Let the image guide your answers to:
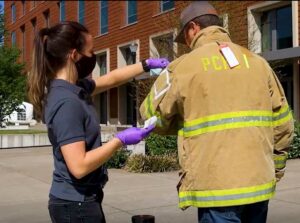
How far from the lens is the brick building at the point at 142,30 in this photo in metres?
19.6

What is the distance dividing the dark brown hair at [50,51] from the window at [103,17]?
36.4 m

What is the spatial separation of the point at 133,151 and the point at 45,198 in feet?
12.9

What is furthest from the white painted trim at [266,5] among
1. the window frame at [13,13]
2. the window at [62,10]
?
the window frame at [13,13]

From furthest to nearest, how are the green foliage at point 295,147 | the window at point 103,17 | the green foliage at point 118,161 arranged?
the window at point 103,17
the green foliage at point 295,147
the green foliage at point 118,161

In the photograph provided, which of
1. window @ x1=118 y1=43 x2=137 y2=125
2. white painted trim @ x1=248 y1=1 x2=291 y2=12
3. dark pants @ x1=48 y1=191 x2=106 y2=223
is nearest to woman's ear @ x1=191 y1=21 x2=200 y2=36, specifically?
dark pants @ x1=48 y1=191 x2=106 y2=223

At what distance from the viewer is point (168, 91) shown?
2.54 meters

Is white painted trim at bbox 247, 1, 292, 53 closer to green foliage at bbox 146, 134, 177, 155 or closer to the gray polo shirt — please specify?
green foliage at bbox 146, 134, 177, 155

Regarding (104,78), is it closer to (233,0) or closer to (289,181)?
(289,181)

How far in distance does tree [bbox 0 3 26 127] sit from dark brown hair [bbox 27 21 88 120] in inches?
680

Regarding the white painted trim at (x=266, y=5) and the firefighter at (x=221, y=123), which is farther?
the white painted trim at (x=266, y=5)

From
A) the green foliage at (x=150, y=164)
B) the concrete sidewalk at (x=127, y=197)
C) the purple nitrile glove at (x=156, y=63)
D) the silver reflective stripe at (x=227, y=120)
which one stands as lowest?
the concrete sidewalk at (x=127, y=197)

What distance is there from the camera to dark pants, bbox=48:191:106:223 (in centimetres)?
267

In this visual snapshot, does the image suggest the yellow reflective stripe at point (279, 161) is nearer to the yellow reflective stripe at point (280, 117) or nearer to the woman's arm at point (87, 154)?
the yellow reflective stripe at point (280, 117)

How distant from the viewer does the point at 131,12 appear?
3503 centimetres
